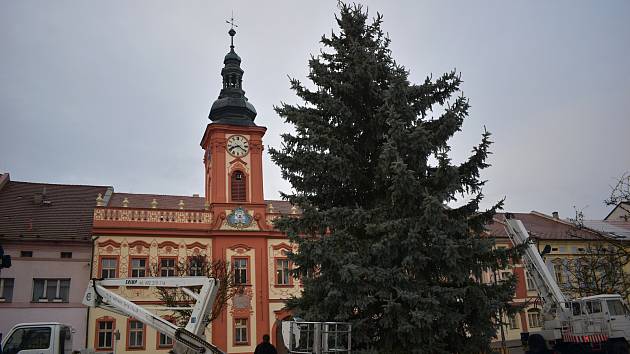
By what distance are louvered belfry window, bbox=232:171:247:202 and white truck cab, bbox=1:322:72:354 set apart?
1701 centimetres

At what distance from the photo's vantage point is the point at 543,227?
41.1 metres

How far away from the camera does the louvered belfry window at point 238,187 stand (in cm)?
3106

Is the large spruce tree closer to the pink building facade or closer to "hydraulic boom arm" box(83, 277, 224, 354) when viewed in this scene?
"hydraulic boom arm" box(83, 277, 224, 354)

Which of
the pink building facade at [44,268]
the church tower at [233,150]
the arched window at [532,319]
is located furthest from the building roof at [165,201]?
the arched window at [532,319]

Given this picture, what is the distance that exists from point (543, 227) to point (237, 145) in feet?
80.7

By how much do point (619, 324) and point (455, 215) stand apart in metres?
11.9

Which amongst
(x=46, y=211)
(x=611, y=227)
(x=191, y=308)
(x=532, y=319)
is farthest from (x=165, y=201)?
(x=611, y=227)

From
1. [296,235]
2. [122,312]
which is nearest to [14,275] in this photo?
[122,312]

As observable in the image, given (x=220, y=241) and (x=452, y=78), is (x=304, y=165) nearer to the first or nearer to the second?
(x=452, y=78)

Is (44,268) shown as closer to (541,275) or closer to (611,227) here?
(541,275)

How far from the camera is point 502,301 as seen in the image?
1157 centimetres

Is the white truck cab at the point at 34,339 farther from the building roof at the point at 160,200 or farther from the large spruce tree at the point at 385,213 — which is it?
the building roof at the point at 160,200

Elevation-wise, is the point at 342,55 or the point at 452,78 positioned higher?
the point at 342,55

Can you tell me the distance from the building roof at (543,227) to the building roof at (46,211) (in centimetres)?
2591
